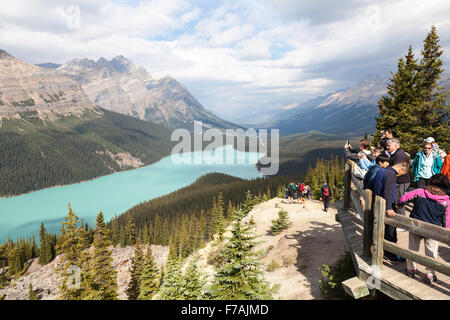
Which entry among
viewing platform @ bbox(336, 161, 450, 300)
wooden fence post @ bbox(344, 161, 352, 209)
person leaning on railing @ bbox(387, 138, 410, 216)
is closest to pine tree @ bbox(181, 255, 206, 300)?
viewing platform @ bbox(336, 161, 450, 300)

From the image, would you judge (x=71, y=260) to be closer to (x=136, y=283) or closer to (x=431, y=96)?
(x=136, y=283)

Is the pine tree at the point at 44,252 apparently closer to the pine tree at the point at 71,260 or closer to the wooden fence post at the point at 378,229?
the pine tree at the point at 71,260

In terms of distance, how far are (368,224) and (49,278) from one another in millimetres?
104766

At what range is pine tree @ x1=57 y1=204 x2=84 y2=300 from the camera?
27298 mm

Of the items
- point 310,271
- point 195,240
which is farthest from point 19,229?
point 310,271

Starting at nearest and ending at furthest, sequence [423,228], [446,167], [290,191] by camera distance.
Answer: [423,228] < [446,167] < [290,191]

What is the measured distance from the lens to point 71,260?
28.8 m

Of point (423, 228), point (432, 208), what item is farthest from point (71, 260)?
point (432, 208)

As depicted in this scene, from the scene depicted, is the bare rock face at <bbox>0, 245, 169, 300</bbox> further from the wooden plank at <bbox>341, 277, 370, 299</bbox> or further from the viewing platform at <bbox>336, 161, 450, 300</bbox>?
the viewing platform at <bbox>336, 161, 450, 300</bbox>

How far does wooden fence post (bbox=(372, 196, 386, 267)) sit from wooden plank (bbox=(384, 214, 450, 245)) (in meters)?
0.28

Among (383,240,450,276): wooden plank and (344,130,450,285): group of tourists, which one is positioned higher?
(344,130,450,285): group of tourists
